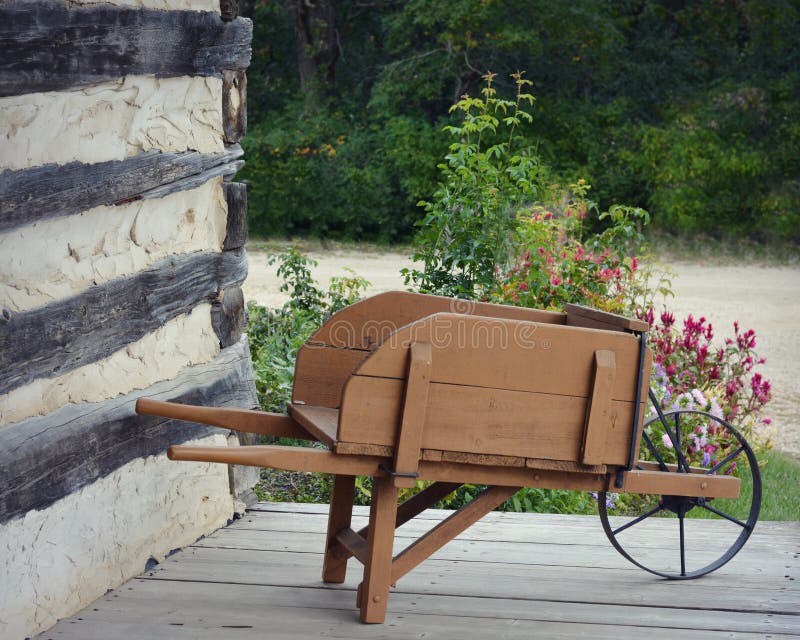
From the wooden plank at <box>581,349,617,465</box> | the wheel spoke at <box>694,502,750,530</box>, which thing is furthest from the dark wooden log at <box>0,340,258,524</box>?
the wheel spoke at <box>694,502,750,530</box>

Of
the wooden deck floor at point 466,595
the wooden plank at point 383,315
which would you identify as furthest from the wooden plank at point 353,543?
the wooden plank at point 383,315

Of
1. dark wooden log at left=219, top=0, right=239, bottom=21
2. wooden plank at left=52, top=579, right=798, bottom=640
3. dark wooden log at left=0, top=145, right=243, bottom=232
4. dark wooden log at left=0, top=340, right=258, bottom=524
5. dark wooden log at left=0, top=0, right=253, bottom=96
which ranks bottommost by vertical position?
wooden plank at left=52, top=579, right=798, bottom=640

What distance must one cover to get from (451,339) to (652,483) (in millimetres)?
720

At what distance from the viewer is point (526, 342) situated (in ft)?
7.73

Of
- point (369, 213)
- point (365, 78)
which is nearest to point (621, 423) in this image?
point (369, 213)

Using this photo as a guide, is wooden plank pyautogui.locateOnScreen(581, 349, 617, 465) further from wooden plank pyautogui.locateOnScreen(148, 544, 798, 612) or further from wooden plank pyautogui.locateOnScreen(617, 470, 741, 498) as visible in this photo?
wooden plank pyautogui.locateOnScreen(148, 544, 798, 612)

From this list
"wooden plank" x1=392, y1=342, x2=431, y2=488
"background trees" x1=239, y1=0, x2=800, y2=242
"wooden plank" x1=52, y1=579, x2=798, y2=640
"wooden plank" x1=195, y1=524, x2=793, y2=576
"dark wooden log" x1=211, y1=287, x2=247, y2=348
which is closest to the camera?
"wooden plank" x1=392, y1=342, x2=431, y2=488

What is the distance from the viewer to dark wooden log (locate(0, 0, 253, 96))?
2.36 metres

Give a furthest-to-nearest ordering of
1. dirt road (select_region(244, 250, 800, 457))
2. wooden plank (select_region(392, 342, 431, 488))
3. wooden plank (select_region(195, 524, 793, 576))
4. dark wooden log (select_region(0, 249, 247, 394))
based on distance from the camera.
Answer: dirt road (select_region(244, 250, 800, 457)), wooden plank (select_region(195, 524, 793, 576)), dark wooden log (select_region(0, 249, 247, 394)), wooden plank (select_region(392, 342, 431, 488))

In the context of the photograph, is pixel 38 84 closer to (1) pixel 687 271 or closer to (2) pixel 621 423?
(2) pixel 621 423

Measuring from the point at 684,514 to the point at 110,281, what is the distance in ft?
6.66

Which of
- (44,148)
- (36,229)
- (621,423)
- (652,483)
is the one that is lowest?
(652,483)

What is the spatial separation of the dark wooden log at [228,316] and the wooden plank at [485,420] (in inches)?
44.8

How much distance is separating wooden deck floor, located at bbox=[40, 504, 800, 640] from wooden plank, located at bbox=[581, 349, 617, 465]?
0.52 metres
